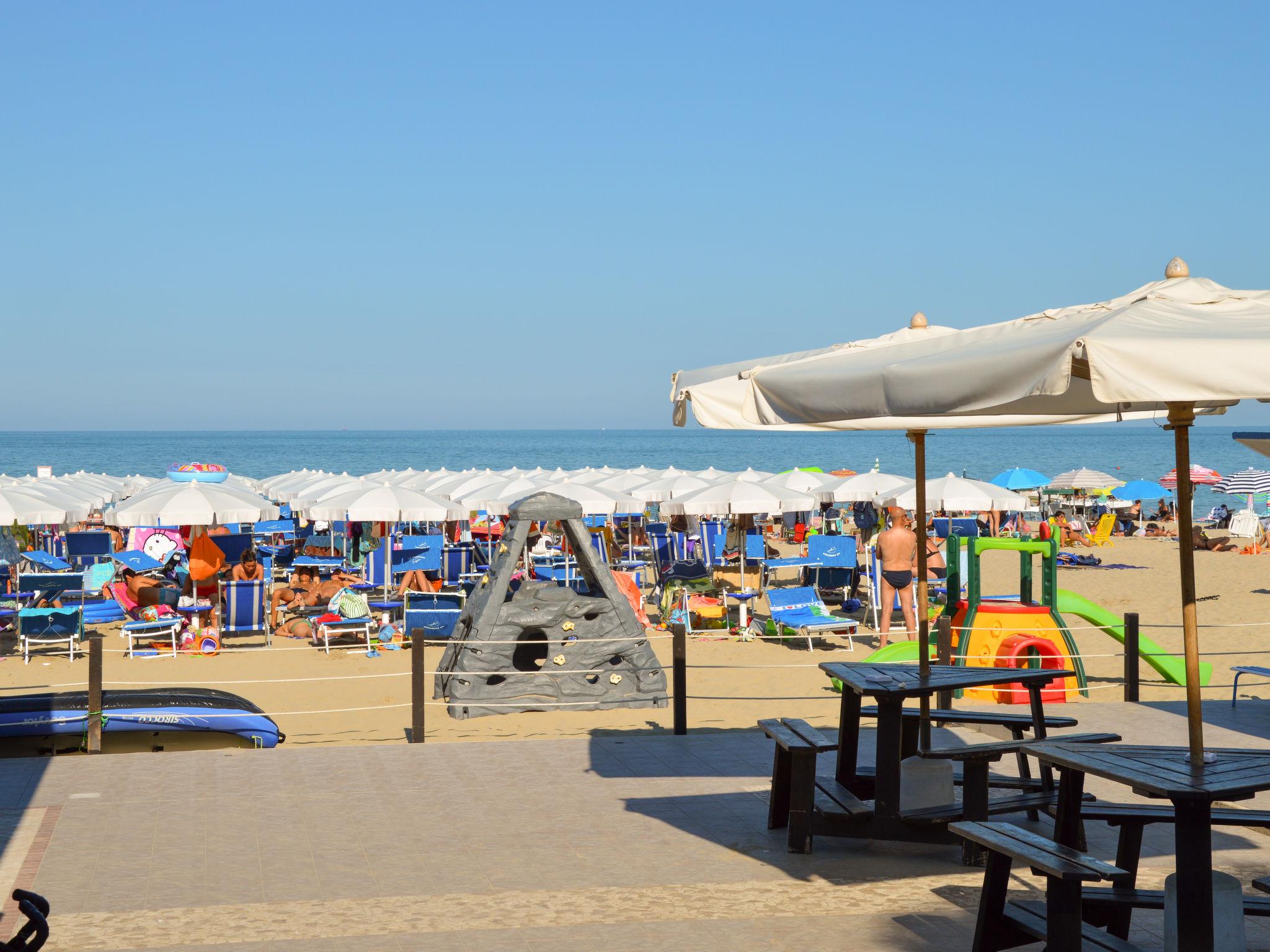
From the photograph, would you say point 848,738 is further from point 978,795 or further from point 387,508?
point 387,508

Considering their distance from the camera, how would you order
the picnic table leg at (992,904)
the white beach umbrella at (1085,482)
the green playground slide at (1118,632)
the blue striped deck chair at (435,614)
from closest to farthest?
the picnic table leg at (992,904) → the green playground slide at (1118,632) → the blue striped deck chair at (435,614) → the white beach umbrella at (1085,482)

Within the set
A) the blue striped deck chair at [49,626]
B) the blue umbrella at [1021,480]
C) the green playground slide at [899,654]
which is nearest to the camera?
the green playground slide at [899,654]

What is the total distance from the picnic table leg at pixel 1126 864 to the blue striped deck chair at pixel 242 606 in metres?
12.1

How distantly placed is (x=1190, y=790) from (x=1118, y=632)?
8.59 meters

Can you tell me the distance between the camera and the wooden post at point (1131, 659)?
1005 centimetres

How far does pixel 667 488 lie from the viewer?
22078mm

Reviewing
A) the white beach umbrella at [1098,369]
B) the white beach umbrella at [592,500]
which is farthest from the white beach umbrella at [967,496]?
the white beach umbrella at [1098,369]

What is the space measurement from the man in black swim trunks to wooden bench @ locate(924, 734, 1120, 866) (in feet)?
28.5

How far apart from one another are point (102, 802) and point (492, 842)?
2.37 metres

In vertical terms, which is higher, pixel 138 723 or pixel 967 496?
pixel 967 496

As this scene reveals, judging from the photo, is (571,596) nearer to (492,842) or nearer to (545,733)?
(545,733)

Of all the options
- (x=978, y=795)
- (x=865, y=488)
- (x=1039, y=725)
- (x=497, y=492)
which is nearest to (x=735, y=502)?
(x=865, y=488)

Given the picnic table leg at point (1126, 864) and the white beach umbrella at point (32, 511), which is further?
the white beach umbrella at point (32, 511)

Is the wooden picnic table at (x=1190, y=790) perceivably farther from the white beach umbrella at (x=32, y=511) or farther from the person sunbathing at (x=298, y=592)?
the white beach umbrella at (x=32, y=511)
